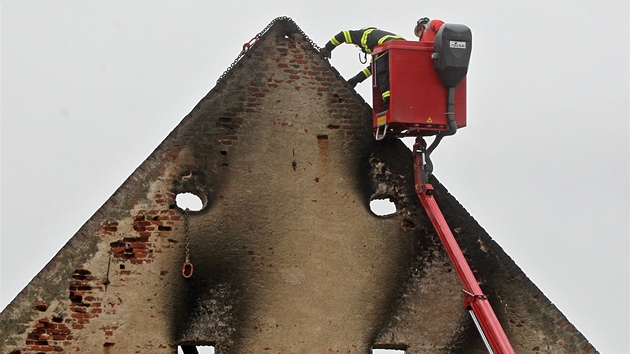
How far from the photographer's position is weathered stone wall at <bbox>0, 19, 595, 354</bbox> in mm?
9641

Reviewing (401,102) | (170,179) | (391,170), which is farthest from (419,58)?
(170,179)

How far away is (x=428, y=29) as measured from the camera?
1034 centimetres

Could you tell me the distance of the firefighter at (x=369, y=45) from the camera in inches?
397

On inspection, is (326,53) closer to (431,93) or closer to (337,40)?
(337,40)

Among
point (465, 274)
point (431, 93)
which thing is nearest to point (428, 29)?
point (431, 93)

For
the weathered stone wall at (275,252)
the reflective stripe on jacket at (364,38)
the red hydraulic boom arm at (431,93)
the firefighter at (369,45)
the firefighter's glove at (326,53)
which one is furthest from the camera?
the firefighter's glove at (326,53)

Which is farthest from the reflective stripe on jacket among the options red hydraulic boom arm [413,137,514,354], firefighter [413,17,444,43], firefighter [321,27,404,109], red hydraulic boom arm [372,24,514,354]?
red hydraulic boom arm [413,137,514,354]

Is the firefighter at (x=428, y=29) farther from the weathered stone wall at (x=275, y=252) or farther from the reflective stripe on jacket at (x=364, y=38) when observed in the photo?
the weathered stone wall at (x=275, y=252)

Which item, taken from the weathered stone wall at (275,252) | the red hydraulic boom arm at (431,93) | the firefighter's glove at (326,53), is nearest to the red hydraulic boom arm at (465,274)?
the red hydraulic boom arm at (431,93)

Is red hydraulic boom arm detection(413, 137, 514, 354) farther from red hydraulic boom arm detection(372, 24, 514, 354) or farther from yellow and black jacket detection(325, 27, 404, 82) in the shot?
yellow and black jacket detection(325, 27, 404, 82)

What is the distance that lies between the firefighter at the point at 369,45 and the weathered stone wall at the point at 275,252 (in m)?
0.39

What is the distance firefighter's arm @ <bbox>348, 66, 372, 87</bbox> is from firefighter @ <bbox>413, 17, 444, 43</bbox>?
0.71 meters

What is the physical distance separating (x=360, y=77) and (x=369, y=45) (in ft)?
1.26

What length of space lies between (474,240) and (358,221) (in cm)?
115
